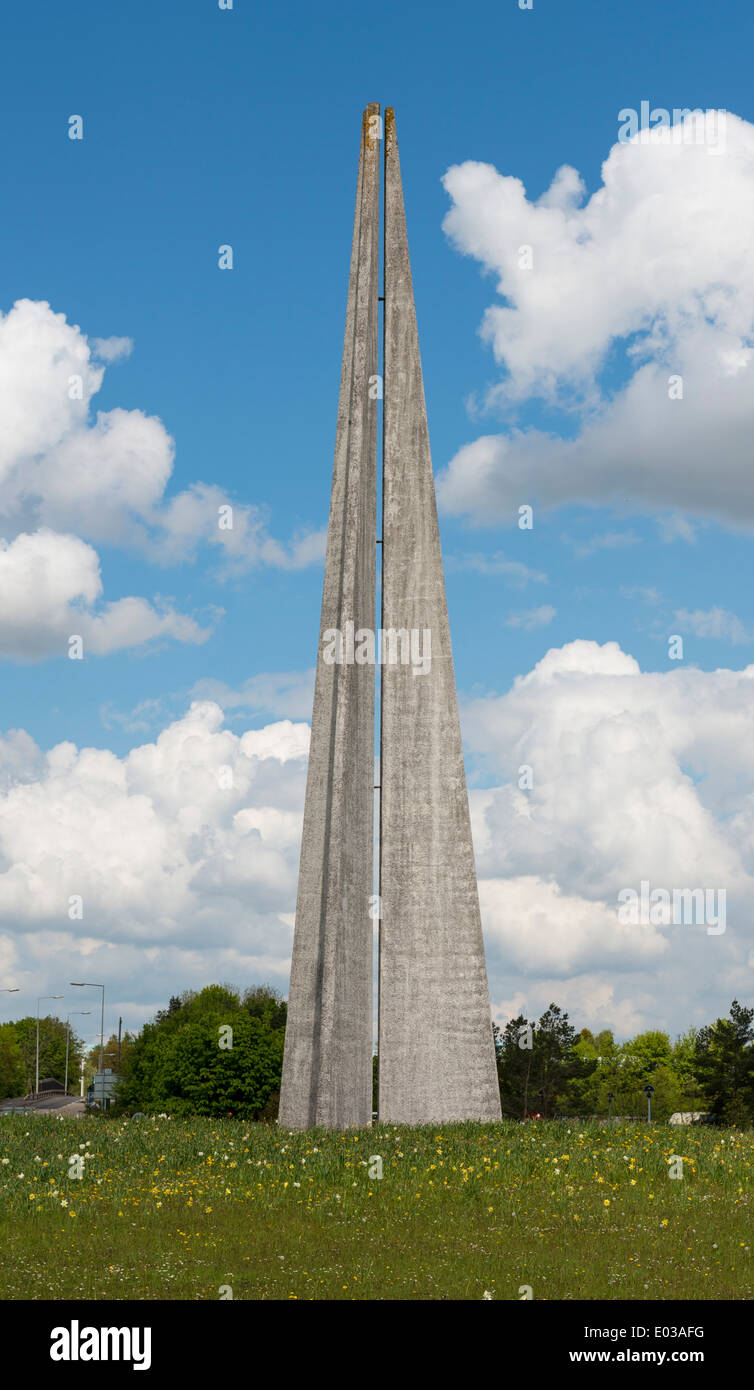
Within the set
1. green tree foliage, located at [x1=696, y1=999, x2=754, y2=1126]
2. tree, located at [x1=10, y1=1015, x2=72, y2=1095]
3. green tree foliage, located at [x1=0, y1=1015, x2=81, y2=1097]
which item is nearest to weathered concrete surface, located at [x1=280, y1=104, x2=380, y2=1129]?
green tree foliage, located at [x1=696, y1=999, x2=754, y2=1126]

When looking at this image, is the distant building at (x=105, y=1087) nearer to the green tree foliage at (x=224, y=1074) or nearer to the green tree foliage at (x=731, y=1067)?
the green tree foliage at (x=224, y=1074)

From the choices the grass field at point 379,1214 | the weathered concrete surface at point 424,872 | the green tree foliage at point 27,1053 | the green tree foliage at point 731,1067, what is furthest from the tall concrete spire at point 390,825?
the green tree foliage at point 27,1053

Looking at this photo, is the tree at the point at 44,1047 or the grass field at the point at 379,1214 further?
the tree at the point at 44,1047

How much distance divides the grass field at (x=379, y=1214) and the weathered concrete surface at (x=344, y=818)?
1959 millimetres

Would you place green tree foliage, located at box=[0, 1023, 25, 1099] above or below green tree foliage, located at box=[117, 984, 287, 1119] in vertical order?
below

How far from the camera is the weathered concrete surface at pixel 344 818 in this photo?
2103cm

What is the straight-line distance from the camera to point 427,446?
78.3ft

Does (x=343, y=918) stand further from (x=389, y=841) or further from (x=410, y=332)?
(x=410, y=332)

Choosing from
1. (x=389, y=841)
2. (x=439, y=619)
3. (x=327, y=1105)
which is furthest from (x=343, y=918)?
(x=439, y=619)

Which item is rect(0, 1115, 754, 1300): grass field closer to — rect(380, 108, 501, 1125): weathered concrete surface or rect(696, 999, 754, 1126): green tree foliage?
rect(380, 108, 501, 1125): weathered concrete surface

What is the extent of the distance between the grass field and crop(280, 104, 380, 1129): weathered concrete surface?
1.96 m

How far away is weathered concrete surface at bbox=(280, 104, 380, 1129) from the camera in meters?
21.0
